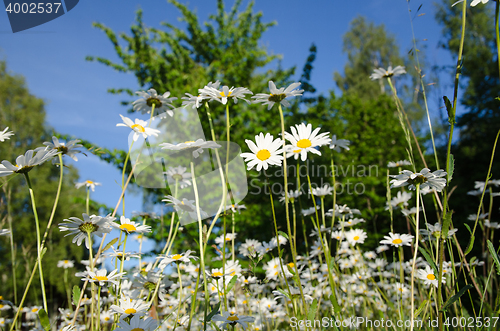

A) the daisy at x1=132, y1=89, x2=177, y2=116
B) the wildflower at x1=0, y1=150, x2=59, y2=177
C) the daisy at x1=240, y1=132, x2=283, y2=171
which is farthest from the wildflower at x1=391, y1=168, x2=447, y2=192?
the wildflower at x1=0, y1=150, x2=59, y2=177

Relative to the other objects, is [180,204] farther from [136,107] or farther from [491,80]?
[491,80]

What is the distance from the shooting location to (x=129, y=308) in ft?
3.36

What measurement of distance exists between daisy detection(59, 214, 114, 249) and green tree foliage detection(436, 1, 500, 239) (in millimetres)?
6987

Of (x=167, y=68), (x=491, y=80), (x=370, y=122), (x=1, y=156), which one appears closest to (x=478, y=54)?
(x=491, y=80)

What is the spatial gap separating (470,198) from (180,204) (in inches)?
292

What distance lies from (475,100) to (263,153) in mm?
10874

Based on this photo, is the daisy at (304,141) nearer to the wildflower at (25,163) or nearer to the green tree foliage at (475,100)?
the wildflower at (25,163)

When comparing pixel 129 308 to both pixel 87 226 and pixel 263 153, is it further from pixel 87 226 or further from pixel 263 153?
pixel 263 153

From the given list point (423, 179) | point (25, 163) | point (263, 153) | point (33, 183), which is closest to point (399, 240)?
point (423, 179)

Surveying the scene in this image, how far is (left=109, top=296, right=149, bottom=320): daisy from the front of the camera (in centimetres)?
95

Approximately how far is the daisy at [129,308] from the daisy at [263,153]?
601 mm

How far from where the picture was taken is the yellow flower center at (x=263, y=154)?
101cm

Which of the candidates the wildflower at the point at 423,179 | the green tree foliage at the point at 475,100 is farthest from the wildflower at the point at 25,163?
the green tree foliage at the point at 475,100

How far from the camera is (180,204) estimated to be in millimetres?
1076
